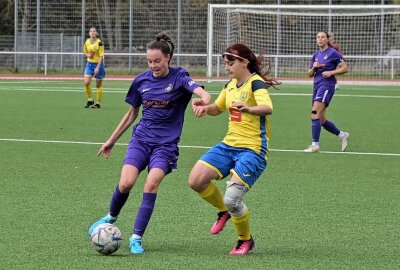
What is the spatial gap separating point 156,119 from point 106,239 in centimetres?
126

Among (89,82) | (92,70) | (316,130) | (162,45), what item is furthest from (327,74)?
(92,70)

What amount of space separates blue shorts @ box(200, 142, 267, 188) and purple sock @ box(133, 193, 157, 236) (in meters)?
0.52

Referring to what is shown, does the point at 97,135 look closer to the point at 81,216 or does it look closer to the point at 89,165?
the point at 89,165

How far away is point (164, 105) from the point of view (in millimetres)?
7676

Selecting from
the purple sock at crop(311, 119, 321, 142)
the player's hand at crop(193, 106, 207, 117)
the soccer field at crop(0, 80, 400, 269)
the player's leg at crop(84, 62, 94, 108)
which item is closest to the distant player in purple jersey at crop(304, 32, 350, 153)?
the purple sock at crop(311, 119, 321, 142)

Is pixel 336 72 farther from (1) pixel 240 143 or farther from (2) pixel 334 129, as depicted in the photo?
(1) pixel 240 143

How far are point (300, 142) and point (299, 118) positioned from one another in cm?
533

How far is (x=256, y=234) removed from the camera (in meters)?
7.86

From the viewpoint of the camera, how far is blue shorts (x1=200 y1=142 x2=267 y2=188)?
711 cm

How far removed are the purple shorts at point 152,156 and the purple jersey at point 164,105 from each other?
49 millimetres

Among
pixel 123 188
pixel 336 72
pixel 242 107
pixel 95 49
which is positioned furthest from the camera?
pixel 95 49

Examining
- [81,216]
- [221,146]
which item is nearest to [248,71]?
[221,146]

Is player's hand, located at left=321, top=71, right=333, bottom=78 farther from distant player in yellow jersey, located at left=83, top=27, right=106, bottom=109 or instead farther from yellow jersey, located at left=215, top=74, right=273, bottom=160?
distant player in yellow jersey, located at left=83, top=27, right=106, bottom=109

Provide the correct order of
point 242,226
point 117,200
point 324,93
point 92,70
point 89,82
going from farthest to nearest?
point 92,70 < point 89,82 < point 324,93 < point 117,200 < point 242,226
